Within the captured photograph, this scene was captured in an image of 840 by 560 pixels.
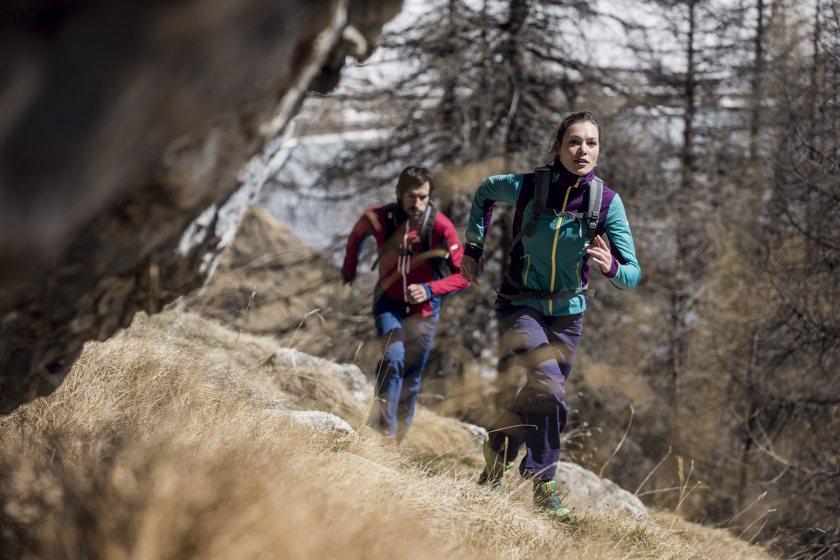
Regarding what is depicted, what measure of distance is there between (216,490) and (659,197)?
15.0 meters

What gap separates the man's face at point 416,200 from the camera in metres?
6.09

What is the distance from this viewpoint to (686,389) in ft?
62.5

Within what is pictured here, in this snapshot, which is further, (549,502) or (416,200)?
(416,200)

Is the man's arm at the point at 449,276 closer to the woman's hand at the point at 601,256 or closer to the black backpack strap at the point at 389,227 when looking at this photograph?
the black backpack strap at the point at 389,227

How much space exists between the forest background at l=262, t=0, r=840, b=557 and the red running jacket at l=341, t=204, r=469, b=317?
4724 millimetres

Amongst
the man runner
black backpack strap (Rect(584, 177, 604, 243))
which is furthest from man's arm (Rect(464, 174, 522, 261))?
the man runner

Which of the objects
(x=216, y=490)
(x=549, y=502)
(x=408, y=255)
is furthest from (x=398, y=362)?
(x=216, y=490)

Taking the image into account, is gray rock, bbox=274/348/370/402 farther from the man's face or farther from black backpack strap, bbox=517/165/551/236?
black backpack strap, bbox=517/165/551/236

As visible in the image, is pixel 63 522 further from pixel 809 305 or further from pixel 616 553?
pixel 809 305

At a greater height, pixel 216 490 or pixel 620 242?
pixel 620 242

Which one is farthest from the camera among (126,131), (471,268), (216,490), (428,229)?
(428,229)

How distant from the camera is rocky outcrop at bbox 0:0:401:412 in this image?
1.74 m

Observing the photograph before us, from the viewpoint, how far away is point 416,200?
241 inches

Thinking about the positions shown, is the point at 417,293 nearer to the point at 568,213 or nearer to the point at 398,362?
the point at 398,362
